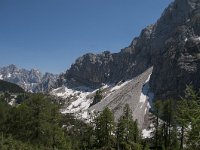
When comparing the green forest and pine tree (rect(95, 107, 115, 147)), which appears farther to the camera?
pine tree (rect(95, 107, 115, 147))

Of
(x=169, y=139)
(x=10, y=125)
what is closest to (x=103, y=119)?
(x=169, y=139)

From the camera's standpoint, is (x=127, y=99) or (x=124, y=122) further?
(x=127, y=99)

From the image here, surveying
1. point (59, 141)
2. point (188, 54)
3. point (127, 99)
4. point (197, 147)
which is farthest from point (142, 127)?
point (197, 147)

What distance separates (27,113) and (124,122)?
2968 cm

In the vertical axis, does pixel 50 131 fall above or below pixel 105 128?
below

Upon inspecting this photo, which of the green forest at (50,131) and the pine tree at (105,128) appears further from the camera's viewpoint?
the pine tree at (105,128)

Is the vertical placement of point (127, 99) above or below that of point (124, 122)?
above

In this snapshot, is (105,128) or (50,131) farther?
(105,128)

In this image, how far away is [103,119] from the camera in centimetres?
A: 8600

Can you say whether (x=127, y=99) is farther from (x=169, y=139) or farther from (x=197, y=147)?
(x=197, y=147)

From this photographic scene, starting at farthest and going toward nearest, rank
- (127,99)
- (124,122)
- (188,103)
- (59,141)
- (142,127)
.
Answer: (127,99) < (142,127) < (124,122) < (59,141) < (188,103)

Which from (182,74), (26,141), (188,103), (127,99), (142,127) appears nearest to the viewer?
(188,103)

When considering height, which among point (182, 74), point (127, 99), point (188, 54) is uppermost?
point (188, 54)

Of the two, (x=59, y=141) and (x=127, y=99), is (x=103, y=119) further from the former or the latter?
(x=127, y=99)
